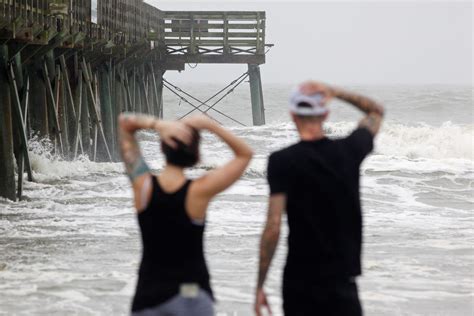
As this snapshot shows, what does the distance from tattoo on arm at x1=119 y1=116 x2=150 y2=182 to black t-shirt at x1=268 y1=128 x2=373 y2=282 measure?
51 centimetres

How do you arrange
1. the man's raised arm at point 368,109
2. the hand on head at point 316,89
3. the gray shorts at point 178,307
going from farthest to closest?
1. the man's raised arm at point 368,109
2. the hand on head at point 316,89
3. the gray shorts at point 178,307

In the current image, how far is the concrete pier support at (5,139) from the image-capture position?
15406 mm

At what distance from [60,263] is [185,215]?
22.9 ft

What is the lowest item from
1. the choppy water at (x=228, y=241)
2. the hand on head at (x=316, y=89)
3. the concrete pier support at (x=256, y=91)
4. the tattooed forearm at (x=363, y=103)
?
the choppy water at (x=228, y=241)

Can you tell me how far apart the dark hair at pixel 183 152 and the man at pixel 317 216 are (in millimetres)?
322

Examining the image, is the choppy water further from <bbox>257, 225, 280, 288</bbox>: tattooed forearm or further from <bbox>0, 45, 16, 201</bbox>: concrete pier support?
<bbox>257, 225, 280, 288</bbox>: tattooed forearm

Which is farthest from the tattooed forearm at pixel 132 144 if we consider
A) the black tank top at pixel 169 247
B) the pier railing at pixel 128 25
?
the pier railing at pixel 128 25

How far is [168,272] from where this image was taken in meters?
4.27

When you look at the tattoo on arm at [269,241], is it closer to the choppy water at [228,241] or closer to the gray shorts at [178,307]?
the gray shorts at [178,307]

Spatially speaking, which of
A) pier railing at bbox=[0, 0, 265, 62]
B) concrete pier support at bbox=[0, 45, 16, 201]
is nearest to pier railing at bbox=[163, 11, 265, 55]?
pier railing at bbox=[0, 0, 265, 62]

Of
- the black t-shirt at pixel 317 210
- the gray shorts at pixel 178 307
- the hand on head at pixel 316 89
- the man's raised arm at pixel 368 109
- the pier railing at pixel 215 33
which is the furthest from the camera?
the pier railing at pixel 215 33

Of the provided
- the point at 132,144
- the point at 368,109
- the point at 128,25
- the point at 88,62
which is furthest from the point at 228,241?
the point at 128,25

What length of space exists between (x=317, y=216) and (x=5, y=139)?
11465mm

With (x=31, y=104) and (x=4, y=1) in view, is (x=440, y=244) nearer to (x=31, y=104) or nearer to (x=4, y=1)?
(x=4, y=1)
